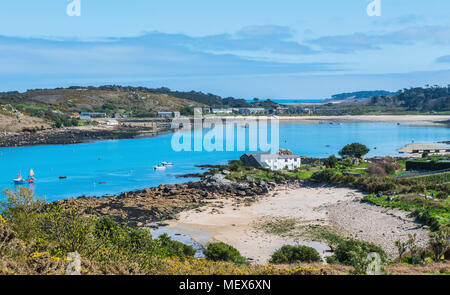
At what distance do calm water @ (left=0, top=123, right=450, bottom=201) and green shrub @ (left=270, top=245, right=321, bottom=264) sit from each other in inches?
816

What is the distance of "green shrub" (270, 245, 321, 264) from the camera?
52.6 feet

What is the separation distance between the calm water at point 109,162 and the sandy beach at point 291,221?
12.2 meters

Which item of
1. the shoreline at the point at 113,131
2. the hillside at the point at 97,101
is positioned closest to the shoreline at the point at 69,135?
the shoreline at the point at 113,131

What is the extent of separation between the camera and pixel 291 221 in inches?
920

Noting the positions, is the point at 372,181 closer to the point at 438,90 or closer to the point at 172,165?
the point at 172,165

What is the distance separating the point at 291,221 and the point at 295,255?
708 centimetres

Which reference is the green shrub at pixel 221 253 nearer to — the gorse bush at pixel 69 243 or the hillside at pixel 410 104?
the gorse bush at pixel 69 243

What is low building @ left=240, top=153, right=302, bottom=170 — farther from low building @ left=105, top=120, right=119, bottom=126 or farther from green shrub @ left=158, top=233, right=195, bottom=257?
low building @ left=105, top=120, right=119, bottom=126

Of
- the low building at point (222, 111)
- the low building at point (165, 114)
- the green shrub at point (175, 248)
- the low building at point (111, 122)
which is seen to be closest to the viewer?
the green shrub at point (175, 248)

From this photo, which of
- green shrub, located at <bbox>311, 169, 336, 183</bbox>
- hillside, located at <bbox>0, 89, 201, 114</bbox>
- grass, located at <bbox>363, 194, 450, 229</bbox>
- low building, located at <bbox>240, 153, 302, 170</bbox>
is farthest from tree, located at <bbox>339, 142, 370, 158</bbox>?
hillside, located at <bbox>0, 89, 201, 114</bbox>

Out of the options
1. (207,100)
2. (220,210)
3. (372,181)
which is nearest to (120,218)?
(220,210)

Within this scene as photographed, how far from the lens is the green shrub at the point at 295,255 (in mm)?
16031

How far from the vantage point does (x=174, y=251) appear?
52.1 ft
